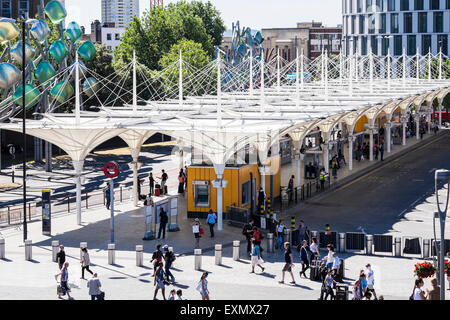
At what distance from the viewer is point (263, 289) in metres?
26.3

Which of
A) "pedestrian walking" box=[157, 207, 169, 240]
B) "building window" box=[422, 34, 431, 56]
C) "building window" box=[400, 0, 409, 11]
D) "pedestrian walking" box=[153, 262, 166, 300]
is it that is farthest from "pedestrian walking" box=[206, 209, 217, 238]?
"building window" box=[400, 0, 409, 11]

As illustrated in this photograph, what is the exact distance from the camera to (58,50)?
58.1 metres

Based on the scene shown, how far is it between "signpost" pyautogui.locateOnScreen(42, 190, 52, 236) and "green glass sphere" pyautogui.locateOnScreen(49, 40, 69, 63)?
2506cm

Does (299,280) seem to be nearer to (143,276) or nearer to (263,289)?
(263,289)

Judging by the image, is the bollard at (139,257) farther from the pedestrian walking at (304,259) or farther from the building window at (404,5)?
the building window at (404,5)

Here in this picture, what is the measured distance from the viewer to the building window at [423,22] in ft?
411

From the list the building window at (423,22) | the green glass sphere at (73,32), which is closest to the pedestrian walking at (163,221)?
the green glass sphere at (73,32)

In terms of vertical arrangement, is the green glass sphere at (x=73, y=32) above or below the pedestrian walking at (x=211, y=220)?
above

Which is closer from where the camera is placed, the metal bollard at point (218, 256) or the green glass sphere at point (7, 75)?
the metal bollard at point (218, 256)

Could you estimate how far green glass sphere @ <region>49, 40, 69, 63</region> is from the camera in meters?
58.0

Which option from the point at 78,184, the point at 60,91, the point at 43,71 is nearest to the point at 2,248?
the point at 78,184

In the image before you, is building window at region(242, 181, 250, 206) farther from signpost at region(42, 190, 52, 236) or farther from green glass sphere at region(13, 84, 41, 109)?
green glass sphere at region(13, 84, 41, 109)

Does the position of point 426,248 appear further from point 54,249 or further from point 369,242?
point 54,249

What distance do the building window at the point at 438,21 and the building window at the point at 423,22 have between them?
1.41 metres
